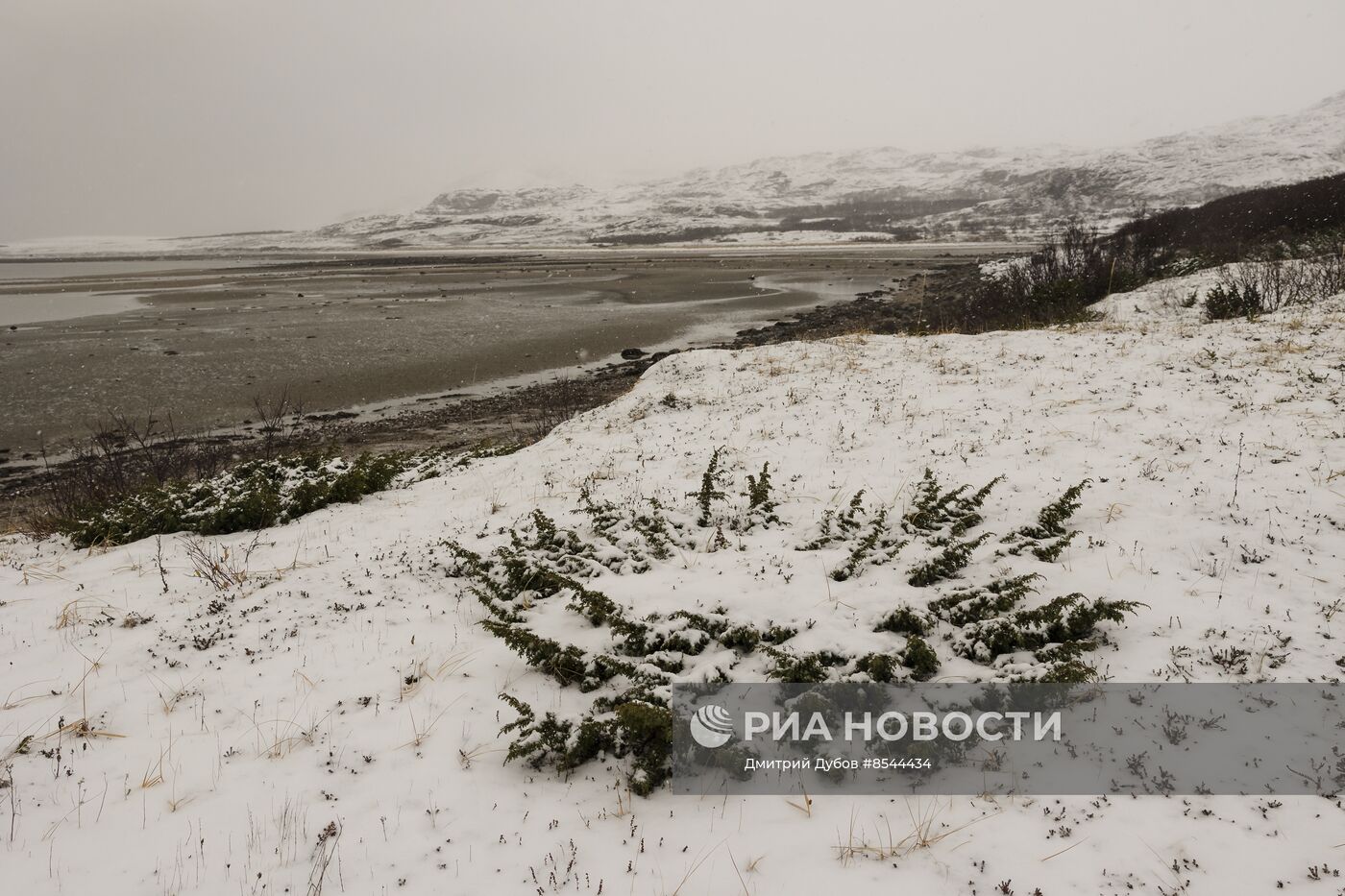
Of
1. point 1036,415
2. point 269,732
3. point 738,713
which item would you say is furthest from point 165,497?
point 1036,415

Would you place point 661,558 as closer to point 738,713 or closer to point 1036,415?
point 738,713

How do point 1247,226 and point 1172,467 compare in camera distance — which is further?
point 1247,226

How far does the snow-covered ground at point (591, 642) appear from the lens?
328 centimetres

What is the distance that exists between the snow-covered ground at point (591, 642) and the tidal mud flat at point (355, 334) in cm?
1228

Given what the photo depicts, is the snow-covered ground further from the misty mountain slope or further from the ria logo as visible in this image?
the misty mountain slope

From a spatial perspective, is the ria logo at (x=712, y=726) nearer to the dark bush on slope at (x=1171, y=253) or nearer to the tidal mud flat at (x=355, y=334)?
the tidal mud flat at (x=355, y=334)

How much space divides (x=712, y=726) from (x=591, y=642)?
4.92 feet

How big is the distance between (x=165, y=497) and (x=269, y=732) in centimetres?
660

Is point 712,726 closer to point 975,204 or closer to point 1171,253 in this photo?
point 1171,253

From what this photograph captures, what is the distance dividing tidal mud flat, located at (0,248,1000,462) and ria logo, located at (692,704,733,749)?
17088mm

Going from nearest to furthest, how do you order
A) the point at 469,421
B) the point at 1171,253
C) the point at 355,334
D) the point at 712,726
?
the point at 712,726 < the point at 469,421 < the point at 1171,253 < the point at 355,334

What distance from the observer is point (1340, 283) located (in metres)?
14.7

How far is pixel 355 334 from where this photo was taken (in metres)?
28.4

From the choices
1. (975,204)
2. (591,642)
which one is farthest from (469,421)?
(975,204)
